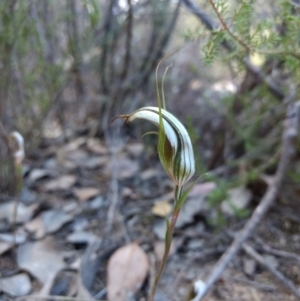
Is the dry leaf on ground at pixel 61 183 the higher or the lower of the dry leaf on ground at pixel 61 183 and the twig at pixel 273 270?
the higher

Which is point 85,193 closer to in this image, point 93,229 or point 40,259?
point 93,229

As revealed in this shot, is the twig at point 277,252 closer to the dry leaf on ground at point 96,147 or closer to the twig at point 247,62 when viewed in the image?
the twig at point 247,62

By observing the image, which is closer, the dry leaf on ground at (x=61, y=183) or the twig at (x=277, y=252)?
the twig at (x=277, y=252)

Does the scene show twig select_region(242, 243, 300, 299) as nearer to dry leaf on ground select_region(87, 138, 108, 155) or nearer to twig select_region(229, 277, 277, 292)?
twig select_region(229, 277, 277, 292)

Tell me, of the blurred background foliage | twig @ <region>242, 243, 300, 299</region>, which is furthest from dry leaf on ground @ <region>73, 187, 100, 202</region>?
twig @ <region>242, 243, 300, 299</region>

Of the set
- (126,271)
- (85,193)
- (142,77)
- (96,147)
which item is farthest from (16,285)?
(142,77)

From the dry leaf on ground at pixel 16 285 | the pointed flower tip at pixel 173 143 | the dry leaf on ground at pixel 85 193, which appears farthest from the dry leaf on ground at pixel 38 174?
the pointed flower tip at pixel 173 143
